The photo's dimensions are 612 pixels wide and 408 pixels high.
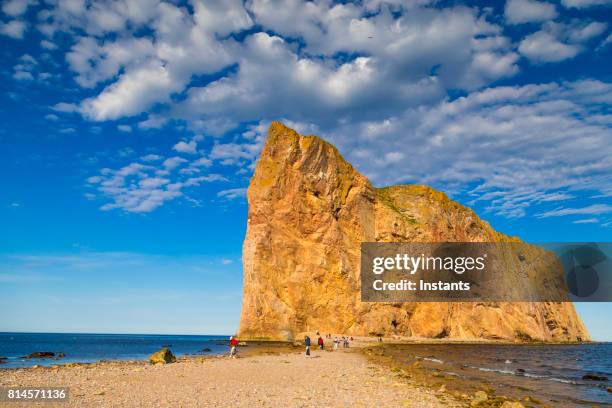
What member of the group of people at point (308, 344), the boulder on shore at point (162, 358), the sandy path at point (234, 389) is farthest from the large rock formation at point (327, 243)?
the sandy path at point (234, 389)

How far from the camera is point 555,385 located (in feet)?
80.6

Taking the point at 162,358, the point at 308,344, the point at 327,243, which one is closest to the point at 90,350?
the point at 162,358

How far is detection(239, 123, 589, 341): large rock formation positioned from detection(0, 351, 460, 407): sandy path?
49.7m

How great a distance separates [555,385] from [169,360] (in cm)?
2353

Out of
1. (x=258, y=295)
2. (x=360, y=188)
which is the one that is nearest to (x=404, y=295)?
(x=360, y=188)

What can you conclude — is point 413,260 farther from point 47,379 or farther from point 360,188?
point 47,379

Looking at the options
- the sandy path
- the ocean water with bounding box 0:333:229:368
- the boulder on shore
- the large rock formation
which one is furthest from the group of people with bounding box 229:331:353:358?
the ocean water with bounding box 0:333:229:368

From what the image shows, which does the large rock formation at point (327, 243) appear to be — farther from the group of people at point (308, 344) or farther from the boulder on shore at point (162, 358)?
the boulder on shore at point (162, 358)

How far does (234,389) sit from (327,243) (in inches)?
2453

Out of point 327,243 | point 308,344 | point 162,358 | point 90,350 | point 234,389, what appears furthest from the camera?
point 327,243

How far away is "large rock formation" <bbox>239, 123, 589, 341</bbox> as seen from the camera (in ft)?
242

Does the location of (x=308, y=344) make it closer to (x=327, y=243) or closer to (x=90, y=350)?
(x=90, y=350)

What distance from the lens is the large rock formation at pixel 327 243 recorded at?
73.7 meters

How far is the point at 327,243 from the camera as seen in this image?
78.1 metres
